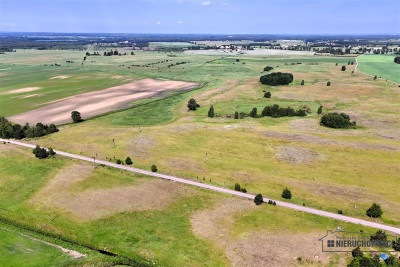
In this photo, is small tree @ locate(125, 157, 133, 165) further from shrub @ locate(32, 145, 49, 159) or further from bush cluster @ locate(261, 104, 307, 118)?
bush cluster @ locate(261, 104, 307, 118)

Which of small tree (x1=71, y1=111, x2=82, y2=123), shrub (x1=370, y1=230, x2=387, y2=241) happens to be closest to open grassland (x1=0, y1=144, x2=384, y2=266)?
shrub (x1=370, y1=230, x2=387, y2=241)

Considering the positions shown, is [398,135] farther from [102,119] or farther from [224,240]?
[102,119]

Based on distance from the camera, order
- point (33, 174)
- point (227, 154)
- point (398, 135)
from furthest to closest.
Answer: point (398, 135) < point (227, 154) < point (33, 174)

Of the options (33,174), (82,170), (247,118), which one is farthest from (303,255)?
(247,118)

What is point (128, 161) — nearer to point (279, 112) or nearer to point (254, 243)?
point (254, 243)

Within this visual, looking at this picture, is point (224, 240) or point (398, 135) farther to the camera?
point (398, 135)

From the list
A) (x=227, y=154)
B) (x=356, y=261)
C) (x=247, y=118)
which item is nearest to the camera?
(x=356, y=261)

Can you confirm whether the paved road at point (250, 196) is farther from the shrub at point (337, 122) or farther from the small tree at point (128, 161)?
the shrub at point (337, 122)
